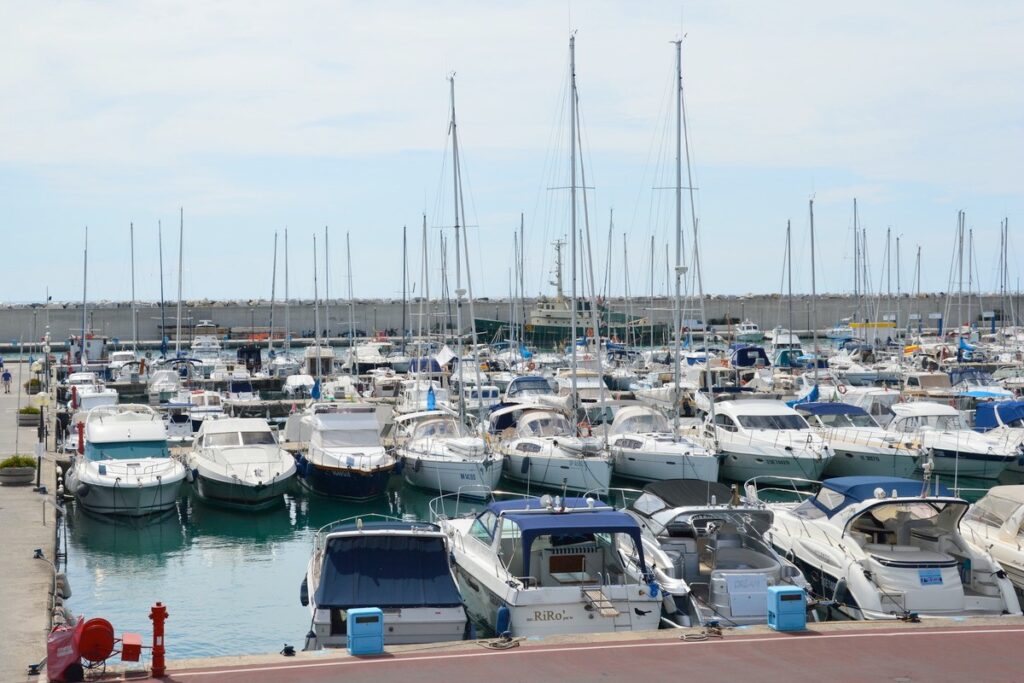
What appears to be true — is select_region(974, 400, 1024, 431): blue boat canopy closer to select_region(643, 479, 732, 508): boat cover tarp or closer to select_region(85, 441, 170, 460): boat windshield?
select_region(643, 479, 732, 508): boat cover tarp

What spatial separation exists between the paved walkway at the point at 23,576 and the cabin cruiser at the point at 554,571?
6.66 m

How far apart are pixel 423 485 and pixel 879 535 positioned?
17.2 metres

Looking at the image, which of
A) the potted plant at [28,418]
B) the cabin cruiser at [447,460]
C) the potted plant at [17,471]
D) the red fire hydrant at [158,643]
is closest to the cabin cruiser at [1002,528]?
the red fire hydrant at [158,643]

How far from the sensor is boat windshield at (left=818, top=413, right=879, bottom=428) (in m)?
37.8

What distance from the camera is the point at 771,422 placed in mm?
35500

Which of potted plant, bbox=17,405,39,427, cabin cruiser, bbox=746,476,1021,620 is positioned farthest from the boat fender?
potted plant, bbox=17,405,39,427

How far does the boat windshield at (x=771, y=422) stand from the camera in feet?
116

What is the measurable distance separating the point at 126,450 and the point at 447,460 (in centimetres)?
916

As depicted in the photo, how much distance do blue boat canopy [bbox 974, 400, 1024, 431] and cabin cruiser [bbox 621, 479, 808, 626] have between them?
21.0m

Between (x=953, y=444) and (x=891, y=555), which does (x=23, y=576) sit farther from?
(x=953, y=444)

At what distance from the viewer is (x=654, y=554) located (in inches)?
743

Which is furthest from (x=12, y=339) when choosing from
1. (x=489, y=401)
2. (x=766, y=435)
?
(x=766, y=435)

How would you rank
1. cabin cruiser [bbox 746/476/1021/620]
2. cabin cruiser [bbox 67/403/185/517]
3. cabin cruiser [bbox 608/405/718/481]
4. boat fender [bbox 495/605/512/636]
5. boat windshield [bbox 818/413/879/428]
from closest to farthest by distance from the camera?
boat fender [bbox 495/605/512/636]
cabin cruiser [bbox 746/476/1021/620]
cabin cruiser [bbox 67/403/185/517]
cabin cruiser [bbox 608/405/718/481]
boat windshield [bbox 818/413/879/428]

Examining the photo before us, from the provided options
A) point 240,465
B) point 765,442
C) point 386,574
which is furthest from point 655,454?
point 386,574
